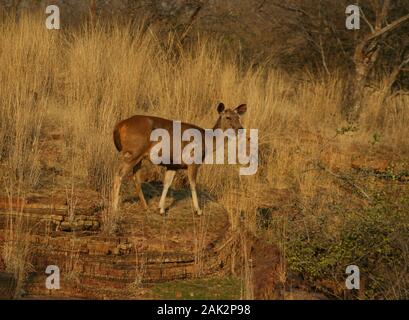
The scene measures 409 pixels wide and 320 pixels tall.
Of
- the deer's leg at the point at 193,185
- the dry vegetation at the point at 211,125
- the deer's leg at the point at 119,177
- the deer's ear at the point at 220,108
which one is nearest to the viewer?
the dry vegetation at the point at 211,125

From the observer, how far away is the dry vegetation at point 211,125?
8.59m

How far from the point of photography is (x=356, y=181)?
980 centimetres

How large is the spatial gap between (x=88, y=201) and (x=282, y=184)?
141 inches

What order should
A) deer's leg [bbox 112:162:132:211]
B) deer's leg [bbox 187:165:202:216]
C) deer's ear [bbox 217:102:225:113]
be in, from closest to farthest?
deer's leg [bbox 112:162:132:211] < deer's leg [bbox 187:165:202:216] < deer's ear [bbox 217:102:225:113]

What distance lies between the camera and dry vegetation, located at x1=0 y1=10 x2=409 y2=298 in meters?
8.59

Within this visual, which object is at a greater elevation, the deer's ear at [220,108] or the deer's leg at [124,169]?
the deer's ear at [220,108]

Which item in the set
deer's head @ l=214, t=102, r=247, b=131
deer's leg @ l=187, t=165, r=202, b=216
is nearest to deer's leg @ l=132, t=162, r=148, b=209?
deer's leg @ l=187, t=165, r=202, b=216

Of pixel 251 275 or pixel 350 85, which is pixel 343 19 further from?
pixel 251 275

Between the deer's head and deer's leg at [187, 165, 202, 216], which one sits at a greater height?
the deer's head

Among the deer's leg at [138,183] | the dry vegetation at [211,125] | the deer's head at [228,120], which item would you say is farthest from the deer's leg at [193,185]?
the deer's head at [228,120]

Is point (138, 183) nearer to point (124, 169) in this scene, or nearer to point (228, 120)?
point (124, 169)

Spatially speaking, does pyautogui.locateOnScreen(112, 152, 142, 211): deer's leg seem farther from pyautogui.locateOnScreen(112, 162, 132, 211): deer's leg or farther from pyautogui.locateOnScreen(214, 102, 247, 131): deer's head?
pyautogui.locateOnScreen(214, 102, 247, 131): deer's head

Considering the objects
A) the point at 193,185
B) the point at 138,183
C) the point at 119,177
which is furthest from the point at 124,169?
the point at 193,185

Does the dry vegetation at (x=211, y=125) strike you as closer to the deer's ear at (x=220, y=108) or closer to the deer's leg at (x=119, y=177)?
the deer's leg at (x=119, y=177)
